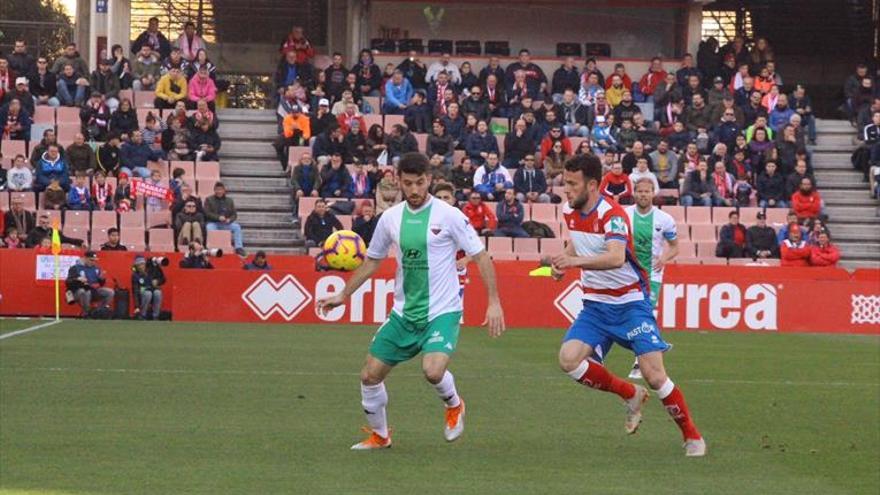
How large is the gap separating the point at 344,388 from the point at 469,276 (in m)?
10.9

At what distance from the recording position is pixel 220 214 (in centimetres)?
2855

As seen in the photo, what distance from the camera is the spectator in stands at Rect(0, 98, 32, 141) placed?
1200 inches

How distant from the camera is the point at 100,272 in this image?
Answer: 26.2 m

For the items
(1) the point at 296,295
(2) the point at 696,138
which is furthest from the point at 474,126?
(1) the point at 296,295

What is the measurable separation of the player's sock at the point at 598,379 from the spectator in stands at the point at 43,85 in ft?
74.1

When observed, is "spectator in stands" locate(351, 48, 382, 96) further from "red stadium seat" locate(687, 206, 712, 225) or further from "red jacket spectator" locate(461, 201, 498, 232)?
"red stadium seat" locate(687, 206, 712, 225)

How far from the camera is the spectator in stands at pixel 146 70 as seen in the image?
107ft

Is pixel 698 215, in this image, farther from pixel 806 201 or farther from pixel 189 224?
pixel 189 224

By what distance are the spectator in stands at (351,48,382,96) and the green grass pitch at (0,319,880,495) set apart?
13.7 m

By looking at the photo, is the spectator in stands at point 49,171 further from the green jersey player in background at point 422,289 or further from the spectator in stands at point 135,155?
the green jersey player in background at point 422,289

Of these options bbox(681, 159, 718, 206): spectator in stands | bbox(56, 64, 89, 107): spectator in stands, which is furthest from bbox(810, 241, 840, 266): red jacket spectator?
bbox(56, 64, 89, 107): spectator in stands

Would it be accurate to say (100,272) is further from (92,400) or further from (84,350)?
(92,400)

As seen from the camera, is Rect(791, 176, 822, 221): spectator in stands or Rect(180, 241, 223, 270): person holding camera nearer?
Rect(180, 241, 223, 270): person holding camera

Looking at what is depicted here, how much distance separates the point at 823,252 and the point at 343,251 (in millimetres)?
13051
